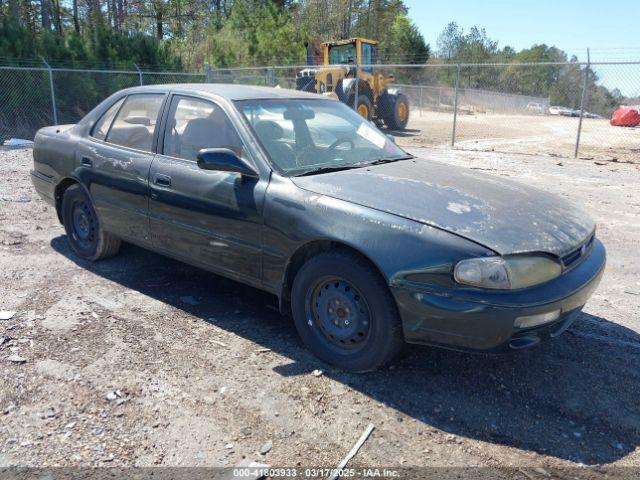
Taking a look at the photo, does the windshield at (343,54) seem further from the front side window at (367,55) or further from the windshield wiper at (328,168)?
the windshield wiper at (328,168)

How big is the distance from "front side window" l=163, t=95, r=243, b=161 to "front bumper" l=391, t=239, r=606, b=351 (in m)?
1.60

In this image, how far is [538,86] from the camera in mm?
37844

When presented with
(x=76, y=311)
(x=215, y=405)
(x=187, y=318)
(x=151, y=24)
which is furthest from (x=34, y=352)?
(x=151, y=24)

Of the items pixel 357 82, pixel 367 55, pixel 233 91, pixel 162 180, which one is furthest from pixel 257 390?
pixel 367 55

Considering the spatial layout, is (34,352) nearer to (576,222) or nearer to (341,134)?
(341,134)

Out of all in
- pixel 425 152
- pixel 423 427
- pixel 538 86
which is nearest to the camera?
pixel 423 427

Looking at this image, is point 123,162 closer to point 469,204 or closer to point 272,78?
point 469,204

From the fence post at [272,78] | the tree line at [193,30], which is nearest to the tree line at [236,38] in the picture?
the tree line at [193,30]

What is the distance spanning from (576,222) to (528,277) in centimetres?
82

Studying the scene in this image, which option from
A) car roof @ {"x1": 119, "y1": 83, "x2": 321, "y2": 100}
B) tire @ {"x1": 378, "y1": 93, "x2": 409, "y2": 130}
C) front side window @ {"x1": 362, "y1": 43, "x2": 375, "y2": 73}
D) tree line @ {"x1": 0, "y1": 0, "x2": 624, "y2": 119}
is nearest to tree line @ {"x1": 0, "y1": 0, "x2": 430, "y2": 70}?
tree line @ {"x1": 0, "y1": 0, "x2": 624, "y2": 119}

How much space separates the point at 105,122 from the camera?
484 cm

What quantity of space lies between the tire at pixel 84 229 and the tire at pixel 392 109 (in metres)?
16.9

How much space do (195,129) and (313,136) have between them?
0.85 meters

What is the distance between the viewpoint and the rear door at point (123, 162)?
169 inches
